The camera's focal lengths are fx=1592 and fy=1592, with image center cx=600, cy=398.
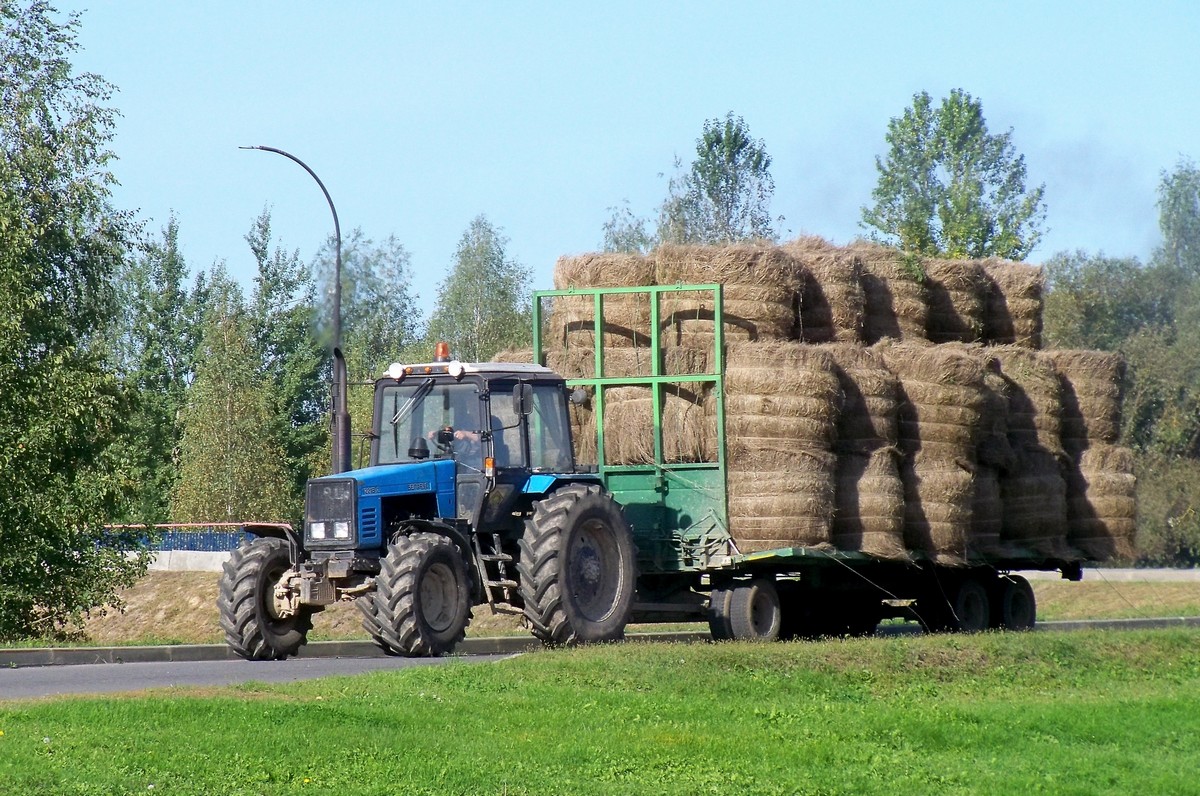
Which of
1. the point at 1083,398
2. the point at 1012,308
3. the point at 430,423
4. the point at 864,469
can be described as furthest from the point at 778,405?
the point at 1083,398

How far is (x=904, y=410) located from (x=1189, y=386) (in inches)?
1947

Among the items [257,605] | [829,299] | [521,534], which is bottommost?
[257,605]

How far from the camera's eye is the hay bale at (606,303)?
18.9 meters

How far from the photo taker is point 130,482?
24844 mm

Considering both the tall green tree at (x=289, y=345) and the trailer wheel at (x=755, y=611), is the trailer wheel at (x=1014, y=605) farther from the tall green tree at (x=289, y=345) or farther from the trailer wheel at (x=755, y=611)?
the tall green tree at (x=289, y=345)

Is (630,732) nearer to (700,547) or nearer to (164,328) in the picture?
(700,547)

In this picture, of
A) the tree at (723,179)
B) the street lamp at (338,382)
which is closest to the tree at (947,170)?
the tree at (723,179)

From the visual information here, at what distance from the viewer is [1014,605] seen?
2239 centimetres

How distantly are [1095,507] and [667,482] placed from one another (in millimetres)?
6854

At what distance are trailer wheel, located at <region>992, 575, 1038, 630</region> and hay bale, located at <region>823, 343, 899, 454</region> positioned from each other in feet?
15.6

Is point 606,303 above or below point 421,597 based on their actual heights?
above

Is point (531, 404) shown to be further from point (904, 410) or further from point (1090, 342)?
point (1090, 342)

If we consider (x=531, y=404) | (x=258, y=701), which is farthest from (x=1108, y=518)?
(x=258, y=701)

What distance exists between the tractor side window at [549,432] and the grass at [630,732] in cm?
345
